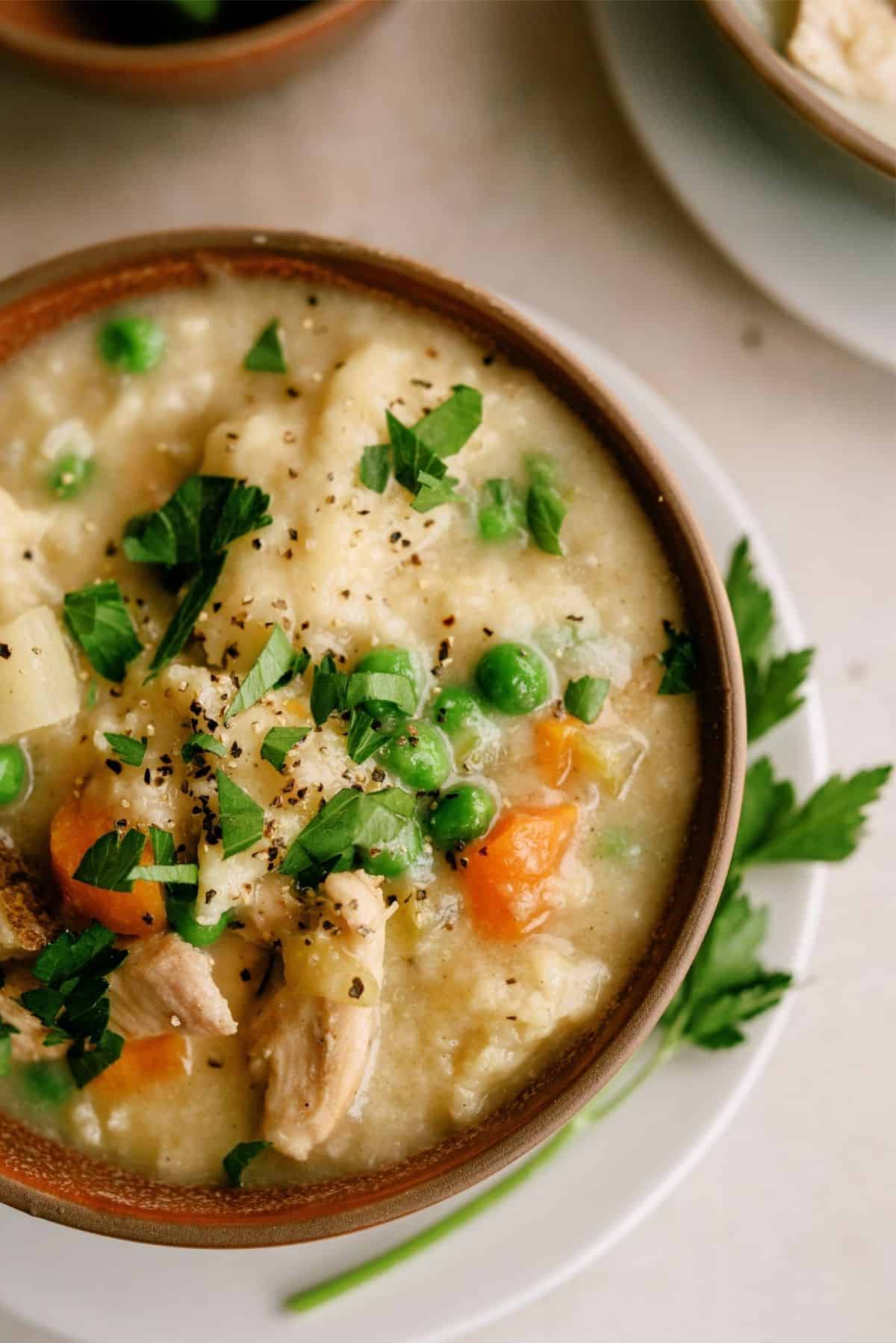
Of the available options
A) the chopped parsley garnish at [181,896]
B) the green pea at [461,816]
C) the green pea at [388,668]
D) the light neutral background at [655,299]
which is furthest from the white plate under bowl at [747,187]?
the chopped parsley garnish at [181,896]

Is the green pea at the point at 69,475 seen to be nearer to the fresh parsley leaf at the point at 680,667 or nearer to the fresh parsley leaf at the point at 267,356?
the fresh parsley leaf at the point at 267,356

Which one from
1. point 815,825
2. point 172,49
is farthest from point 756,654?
point 172,49

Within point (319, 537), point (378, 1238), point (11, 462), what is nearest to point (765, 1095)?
point (378, 1238)

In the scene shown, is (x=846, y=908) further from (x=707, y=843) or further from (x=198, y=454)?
(x=198, y=454)

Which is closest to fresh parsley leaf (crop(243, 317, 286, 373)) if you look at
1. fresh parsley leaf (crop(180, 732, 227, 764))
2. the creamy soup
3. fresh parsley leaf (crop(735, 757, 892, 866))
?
the creamy soup

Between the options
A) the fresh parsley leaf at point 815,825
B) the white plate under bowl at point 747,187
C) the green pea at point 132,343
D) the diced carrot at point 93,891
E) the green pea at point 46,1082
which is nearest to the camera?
the diced carrot at point 93,891
